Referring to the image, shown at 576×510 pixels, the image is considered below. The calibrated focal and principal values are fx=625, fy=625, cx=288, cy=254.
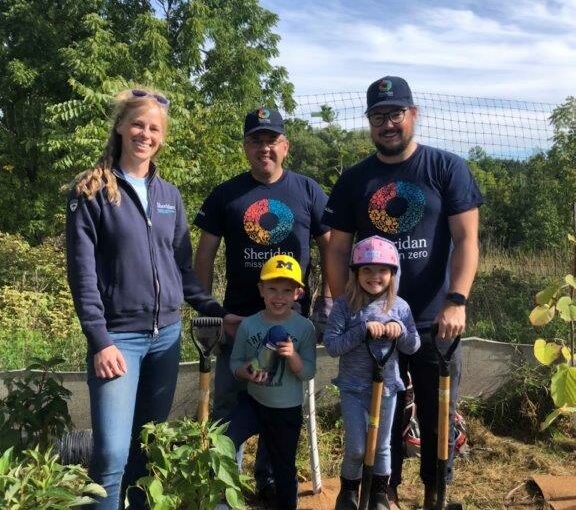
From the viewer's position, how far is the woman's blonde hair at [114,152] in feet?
8.42

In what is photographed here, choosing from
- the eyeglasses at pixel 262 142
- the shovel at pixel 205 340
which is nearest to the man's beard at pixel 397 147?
the eyeglasses at pixel 262 142

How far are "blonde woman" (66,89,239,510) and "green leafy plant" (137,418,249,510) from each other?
0.35 m

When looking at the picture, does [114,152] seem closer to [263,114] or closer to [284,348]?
[263,114]

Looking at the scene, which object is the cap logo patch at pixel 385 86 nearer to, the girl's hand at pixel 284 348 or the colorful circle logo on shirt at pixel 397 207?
the colorful circle logo on shirt at pixel 397 207

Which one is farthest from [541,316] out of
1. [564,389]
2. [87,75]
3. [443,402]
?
[87,75]

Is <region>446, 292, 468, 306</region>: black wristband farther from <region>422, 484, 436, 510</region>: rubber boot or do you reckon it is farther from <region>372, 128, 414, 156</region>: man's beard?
<region>422, 484, 436, 510</region>: rubber boot

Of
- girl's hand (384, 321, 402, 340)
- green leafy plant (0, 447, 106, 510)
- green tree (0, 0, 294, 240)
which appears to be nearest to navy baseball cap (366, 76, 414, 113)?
girl's hand (384, 321, 402, 340)

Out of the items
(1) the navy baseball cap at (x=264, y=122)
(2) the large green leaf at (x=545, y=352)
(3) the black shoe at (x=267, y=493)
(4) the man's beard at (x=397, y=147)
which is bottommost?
(3) the black shoe at (x=267, y=493)

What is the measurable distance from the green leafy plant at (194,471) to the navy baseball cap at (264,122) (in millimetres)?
1592

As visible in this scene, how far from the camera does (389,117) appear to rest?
3029 millimetres

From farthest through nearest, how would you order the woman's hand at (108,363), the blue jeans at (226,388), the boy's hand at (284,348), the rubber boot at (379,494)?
1. the blue jeans at (226,388)
2. the rubber boot at (379,494)
3. the boy's hand at (284,348)
4. the woman's hand at (108,363)

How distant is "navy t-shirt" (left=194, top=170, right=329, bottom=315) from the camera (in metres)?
3.29

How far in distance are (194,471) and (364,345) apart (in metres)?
1.13

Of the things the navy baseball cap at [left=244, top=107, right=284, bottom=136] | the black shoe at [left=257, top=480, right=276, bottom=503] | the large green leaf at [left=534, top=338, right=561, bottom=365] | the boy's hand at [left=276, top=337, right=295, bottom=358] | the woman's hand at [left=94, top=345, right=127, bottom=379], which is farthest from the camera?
the black shoe at [left=257, top=480, right=276, bottom=503]
